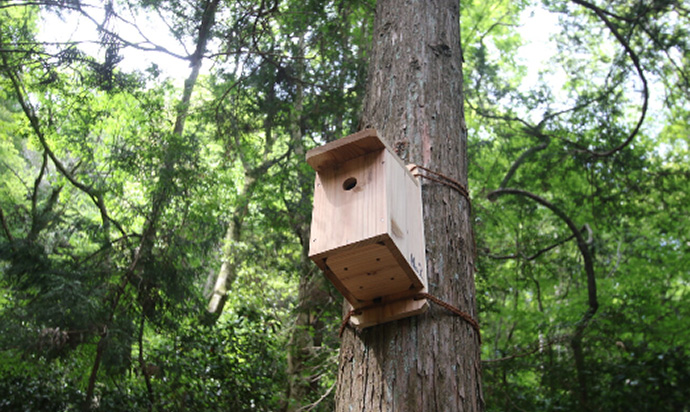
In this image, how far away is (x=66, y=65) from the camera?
5.39 m

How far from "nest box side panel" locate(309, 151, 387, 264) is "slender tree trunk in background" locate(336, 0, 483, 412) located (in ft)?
1.21

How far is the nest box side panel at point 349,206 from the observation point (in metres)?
1.91

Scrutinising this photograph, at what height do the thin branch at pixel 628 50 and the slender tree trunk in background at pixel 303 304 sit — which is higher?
the thin branch at pixel 628 50

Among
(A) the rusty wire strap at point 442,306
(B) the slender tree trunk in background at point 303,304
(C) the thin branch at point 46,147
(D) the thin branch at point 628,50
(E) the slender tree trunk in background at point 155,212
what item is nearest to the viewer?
(A) the rusty wire strap at point 442,306

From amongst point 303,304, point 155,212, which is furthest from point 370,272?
point 155,212

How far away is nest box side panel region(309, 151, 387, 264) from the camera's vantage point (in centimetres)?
191

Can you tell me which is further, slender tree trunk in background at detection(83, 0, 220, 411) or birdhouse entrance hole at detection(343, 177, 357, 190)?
slender tree trunk in background at detection(83, 0, 220, 411)

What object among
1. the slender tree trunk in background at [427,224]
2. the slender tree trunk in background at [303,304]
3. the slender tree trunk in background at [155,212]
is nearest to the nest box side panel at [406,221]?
→ the slender tree trunk in background at [427,224]

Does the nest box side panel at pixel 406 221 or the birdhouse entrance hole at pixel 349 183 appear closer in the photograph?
the nest box side panel at pixel 406 221

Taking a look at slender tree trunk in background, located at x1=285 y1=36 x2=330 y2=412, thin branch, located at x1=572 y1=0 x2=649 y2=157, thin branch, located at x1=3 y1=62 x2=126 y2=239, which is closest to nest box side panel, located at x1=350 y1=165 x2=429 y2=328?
slender tree trunk in background, located at x1=285 y1=36 x2=330 y2=412

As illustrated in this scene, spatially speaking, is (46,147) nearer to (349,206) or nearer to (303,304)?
(303,304)

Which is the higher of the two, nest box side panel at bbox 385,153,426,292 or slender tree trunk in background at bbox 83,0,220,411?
slender tree trunk in background at bbox 83,0,220,411

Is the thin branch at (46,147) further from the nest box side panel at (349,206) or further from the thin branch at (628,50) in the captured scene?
the thin branch at (628,50)

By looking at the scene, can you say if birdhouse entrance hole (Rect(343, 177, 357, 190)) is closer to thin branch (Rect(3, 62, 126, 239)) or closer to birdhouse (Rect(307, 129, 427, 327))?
birdhouse (Rect(307, 129, 427, 327))
